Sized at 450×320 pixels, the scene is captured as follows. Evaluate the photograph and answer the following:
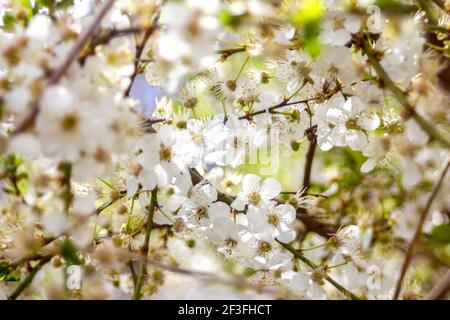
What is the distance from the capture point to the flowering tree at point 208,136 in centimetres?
66

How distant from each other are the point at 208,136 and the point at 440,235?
55 centimetres

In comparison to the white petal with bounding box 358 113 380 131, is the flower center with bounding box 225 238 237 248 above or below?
below

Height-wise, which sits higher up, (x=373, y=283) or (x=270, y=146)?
(x=270, y=146)

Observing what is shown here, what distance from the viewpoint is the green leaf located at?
51.4 inches

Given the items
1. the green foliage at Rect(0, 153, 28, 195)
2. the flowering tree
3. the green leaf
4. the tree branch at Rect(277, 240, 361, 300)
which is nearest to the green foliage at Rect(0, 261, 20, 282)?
the flowering tree

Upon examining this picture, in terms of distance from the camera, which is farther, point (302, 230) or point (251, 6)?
point (302, 230)

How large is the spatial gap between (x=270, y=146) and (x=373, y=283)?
13.3 inches

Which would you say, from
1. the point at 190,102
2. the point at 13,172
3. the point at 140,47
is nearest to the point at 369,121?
the point at 190,102

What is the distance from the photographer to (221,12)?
74cm

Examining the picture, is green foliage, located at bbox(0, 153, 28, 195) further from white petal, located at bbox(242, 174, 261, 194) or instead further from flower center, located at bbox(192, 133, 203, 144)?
white petal, located at bbox(242, 174, 261, 194)

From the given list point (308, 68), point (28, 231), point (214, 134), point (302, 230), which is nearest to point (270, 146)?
point (214, 134)

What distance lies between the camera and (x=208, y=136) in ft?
3.86
